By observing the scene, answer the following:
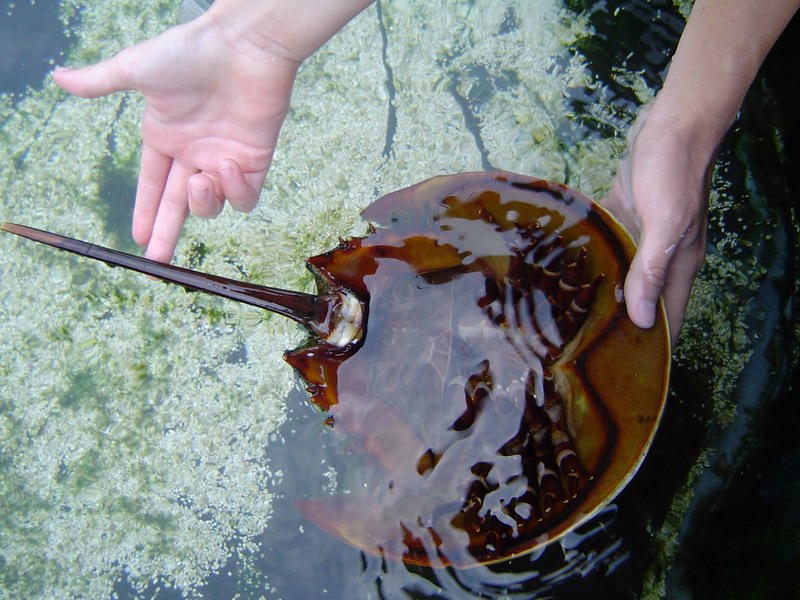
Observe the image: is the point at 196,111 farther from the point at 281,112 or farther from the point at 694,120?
the point at 694,120

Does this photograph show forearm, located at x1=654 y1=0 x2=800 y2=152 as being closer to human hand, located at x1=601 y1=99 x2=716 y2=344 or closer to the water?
human hand, located at x1=601 y1=99 x2=716 y2=344

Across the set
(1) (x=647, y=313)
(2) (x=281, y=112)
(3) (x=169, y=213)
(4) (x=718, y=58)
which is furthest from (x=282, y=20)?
(1) (x=647, y=313)

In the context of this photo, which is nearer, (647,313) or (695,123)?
(647,313)

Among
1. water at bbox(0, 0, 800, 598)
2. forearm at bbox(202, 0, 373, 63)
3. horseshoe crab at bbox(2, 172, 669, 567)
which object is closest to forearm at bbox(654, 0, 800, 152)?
water at bbox(0, 0, 800, 598)

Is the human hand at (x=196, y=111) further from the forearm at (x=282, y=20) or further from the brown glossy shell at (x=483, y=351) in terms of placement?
the brown glossy shell at (x=483, y=351)

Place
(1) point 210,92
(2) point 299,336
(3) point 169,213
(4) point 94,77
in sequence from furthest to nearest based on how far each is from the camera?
(2) point 299,336
(3) point 169,213
(1) point 210,92
(4) point 94,77

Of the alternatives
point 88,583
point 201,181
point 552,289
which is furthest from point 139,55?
point 88,583

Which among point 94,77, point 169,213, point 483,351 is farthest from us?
point 169,213
